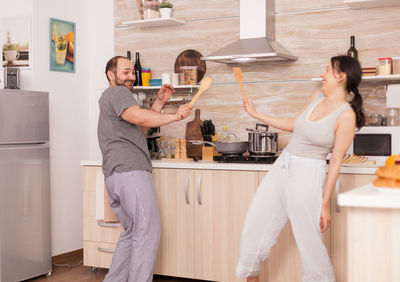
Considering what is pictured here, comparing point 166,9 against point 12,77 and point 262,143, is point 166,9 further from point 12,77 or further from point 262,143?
point 262,143

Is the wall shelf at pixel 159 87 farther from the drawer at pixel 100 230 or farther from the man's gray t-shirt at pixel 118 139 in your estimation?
the drawer at pixel 100 230

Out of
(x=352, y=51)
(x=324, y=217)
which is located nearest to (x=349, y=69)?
(x=324, y=217)

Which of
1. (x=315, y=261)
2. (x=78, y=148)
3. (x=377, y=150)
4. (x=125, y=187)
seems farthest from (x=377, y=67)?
(x=78, y=148)

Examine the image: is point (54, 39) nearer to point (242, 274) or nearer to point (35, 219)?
point (35, 219)

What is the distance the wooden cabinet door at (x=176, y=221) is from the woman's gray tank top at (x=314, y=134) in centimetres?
116

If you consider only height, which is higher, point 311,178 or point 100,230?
point 311,178

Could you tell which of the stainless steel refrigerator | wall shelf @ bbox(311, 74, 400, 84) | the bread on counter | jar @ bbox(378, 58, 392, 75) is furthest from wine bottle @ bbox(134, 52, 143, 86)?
the bread on counter

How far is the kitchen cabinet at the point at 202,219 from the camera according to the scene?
363cm

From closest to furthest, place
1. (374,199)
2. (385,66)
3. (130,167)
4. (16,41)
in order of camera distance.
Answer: (374,199)
(130,167)
(385,66)
(16,41)

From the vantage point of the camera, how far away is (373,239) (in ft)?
6.02

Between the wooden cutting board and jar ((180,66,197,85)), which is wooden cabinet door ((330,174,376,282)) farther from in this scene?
jar ((180,66,197,85))

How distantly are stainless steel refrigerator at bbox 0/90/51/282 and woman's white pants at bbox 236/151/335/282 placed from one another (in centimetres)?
→ 175

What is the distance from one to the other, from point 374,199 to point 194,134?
2.48m

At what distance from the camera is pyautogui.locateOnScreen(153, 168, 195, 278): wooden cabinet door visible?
3791mm
